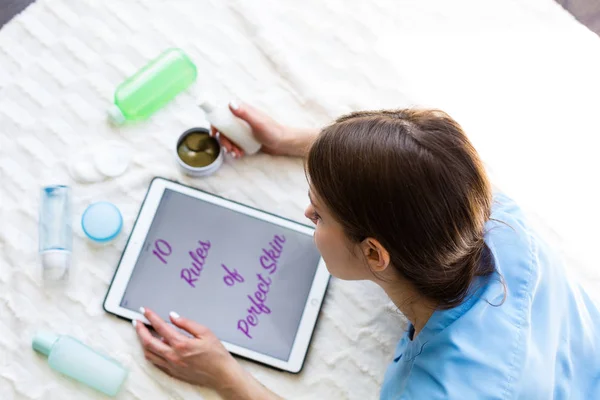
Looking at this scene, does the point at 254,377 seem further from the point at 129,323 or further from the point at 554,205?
the point at 554,205

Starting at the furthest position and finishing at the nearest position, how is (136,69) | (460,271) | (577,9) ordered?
(577,9) → (136,69) → (460,271)

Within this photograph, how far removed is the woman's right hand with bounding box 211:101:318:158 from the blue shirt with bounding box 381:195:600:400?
0.28 meters

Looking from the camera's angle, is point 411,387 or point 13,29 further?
point 13,29

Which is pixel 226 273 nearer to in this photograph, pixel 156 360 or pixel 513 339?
pixel 156 360

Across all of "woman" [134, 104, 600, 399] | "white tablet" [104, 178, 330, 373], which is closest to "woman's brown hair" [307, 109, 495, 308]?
"woman" [134, 104, 600, 399]

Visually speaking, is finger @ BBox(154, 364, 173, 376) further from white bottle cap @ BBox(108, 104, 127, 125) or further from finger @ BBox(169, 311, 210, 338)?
white bottle cap @ BBox(108, 104, 127, 125)

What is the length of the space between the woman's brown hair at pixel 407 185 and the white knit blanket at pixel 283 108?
271 millimetres

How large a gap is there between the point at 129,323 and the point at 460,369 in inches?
16.1

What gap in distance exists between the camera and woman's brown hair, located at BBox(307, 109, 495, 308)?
46cm

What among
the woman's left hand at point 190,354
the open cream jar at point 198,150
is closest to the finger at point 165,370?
the woman's left hand at point 190,354

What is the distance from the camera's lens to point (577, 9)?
37.7 inches

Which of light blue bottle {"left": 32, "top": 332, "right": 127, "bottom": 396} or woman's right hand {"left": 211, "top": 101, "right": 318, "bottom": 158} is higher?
woman's right hand {"left": 211, "top": 101, "right": 318, "bottom": 158}

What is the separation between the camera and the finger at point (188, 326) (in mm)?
699

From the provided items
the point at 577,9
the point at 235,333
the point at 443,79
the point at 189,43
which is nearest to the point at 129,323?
the point at 235,333
